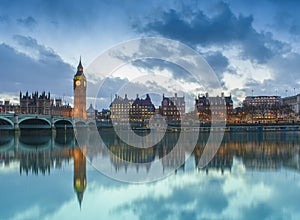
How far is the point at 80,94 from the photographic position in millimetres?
168875

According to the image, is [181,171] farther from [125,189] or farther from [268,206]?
[268,206]

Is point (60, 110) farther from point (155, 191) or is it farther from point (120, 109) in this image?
point (155, 191)

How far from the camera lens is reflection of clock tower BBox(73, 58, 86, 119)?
161125 mm

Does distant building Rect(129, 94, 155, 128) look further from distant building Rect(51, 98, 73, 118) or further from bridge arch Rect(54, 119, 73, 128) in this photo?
bridge arch Rect(54, 119, 73, 128)

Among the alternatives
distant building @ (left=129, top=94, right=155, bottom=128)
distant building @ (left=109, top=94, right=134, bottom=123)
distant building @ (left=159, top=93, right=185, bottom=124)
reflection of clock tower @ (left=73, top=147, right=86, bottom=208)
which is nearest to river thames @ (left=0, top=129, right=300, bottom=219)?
reflection of clock tower @ (left=73, top=147, right=86, bottom=208)

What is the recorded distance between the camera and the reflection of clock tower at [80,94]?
529 feet

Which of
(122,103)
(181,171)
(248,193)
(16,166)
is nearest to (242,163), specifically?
(181,171)

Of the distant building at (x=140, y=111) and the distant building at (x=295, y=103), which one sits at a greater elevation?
the distant building at (x=295, y=103)

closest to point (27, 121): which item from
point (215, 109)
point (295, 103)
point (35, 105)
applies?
point (35, 105)

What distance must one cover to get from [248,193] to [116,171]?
860cm

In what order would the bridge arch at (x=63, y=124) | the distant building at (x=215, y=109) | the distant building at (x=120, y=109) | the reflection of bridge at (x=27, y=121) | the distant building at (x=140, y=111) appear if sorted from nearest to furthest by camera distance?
the reflection of bridge at (x=27, y=121) → the bridge arch at (x=63, y=124) → the distant building at (x=215, y=109) → the distant building at (x=140, y=111) → the distant building at (x=120, y=109)

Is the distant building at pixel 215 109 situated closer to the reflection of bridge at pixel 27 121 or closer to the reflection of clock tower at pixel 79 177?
the reflection of bridge at pixel 27 121

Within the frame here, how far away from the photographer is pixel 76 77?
173 meters

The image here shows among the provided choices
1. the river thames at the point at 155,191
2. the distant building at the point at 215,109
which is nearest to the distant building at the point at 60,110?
the distant building at the point at 215,109
